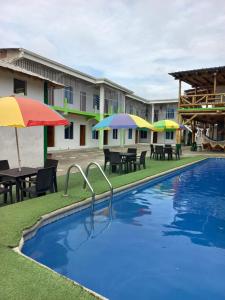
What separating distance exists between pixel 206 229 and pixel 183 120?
711 inches

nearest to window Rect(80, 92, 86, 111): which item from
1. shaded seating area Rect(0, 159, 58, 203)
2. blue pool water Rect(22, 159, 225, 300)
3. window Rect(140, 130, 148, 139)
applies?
window Rect(140, 130, 148, 139)

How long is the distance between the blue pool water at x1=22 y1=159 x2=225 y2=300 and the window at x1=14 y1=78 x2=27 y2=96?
6444 millimetres

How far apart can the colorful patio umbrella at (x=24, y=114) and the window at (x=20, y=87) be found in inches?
219

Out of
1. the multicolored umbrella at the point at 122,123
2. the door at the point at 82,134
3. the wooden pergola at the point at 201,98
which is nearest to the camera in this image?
the multicolored umbrella at the point at 122,123

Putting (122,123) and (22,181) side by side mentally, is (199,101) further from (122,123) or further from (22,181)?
(22,181)

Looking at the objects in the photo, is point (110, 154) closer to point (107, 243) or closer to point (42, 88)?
point (42, 88)

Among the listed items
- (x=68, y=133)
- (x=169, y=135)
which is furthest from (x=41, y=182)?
(x=169, y=135)

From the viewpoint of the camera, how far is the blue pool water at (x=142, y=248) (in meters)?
3.65

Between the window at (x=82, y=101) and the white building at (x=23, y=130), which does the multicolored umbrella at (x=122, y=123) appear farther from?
the window at (x=82, y=101)

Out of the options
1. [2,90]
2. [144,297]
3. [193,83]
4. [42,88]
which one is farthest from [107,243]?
[193,83]

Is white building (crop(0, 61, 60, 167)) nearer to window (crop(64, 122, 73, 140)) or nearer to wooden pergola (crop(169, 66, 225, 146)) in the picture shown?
window (crop(64, 122, 73, 140))

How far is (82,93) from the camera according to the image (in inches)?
1015

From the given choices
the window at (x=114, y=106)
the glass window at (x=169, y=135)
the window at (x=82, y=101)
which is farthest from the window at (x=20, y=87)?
the glass window at (x=169, y=135)

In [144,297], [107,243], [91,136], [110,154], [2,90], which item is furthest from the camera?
[91,136]
